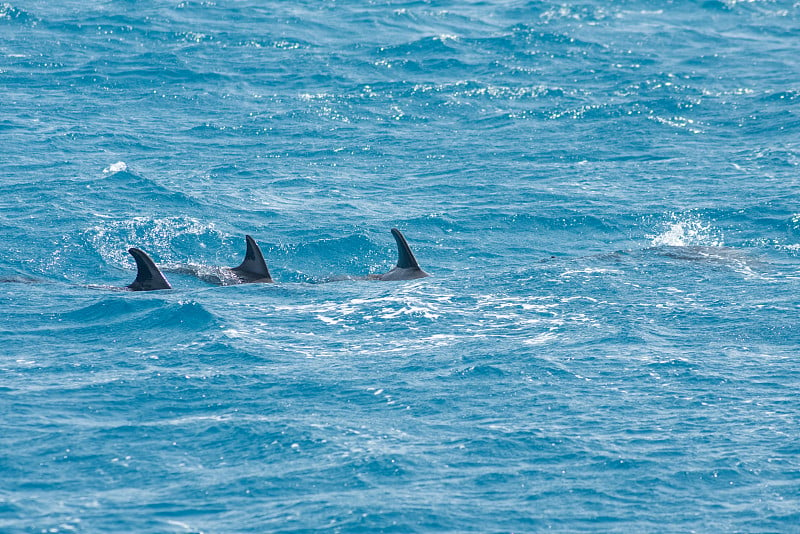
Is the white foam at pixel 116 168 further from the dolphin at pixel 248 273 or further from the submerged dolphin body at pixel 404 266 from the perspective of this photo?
the submerged dolphin body at pixel 404 266

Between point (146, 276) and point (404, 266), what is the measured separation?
547 centimetres

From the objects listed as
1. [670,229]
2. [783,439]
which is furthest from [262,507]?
[670,229]

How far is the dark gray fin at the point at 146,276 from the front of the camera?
21.4 m

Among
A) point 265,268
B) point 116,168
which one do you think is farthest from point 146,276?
point 116,168

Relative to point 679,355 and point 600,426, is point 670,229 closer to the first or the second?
point 679,355

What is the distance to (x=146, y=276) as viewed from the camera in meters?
21.5

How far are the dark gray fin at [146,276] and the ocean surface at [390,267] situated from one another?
24.6 inches

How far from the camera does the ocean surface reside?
44.9 ft

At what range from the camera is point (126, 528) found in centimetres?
1236

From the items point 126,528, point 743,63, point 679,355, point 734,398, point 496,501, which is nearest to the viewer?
point 126,528

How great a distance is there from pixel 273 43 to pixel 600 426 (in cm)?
3175

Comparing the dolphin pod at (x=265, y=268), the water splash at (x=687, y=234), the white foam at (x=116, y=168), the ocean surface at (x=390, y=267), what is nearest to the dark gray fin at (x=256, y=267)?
the dolphin pod at (x=265, y=268)

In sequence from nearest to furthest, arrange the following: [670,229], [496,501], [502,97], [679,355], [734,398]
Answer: [496,501]
[734,398]
[679,355]
[670,229]
[502,97]

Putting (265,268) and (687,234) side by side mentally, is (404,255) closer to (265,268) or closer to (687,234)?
(265,268)
